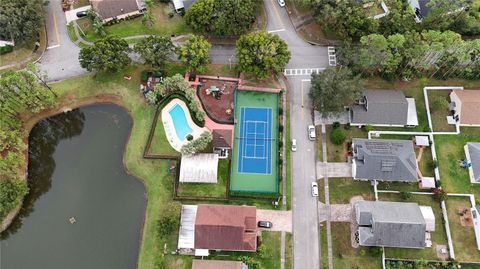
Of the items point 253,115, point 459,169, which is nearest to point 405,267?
point 459,169

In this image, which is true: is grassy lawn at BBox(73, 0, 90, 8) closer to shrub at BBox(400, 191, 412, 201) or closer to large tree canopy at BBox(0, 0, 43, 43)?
large tree canopy at BBox(0, 0, 43, 43)

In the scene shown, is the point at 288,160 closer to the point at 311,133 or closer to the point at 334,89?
the point at 311,133

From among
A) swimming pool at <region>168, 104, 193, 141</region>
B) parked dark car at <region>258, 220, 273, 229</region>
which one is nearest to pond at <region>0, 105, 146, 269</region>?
swimming pool at <region>168, 104, 193, 141</region>

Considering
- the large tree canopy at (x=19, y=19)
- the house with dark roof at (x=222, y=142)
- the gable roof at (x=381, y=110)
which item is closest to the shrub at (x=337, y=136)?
the gable roof at (x=381, y=110)

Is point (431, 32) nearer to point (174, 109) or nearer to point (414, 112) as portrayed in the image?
point (414, 112)

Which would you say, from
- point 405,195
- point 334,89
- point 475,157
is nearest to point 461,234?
point 405,195

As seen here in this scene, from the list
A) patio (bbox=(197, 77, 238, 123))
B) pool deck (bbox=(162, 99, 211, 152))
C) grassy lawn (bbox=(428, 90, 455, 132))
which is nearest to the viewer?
pool deck (bbox=(162, 99, 211, 152))
